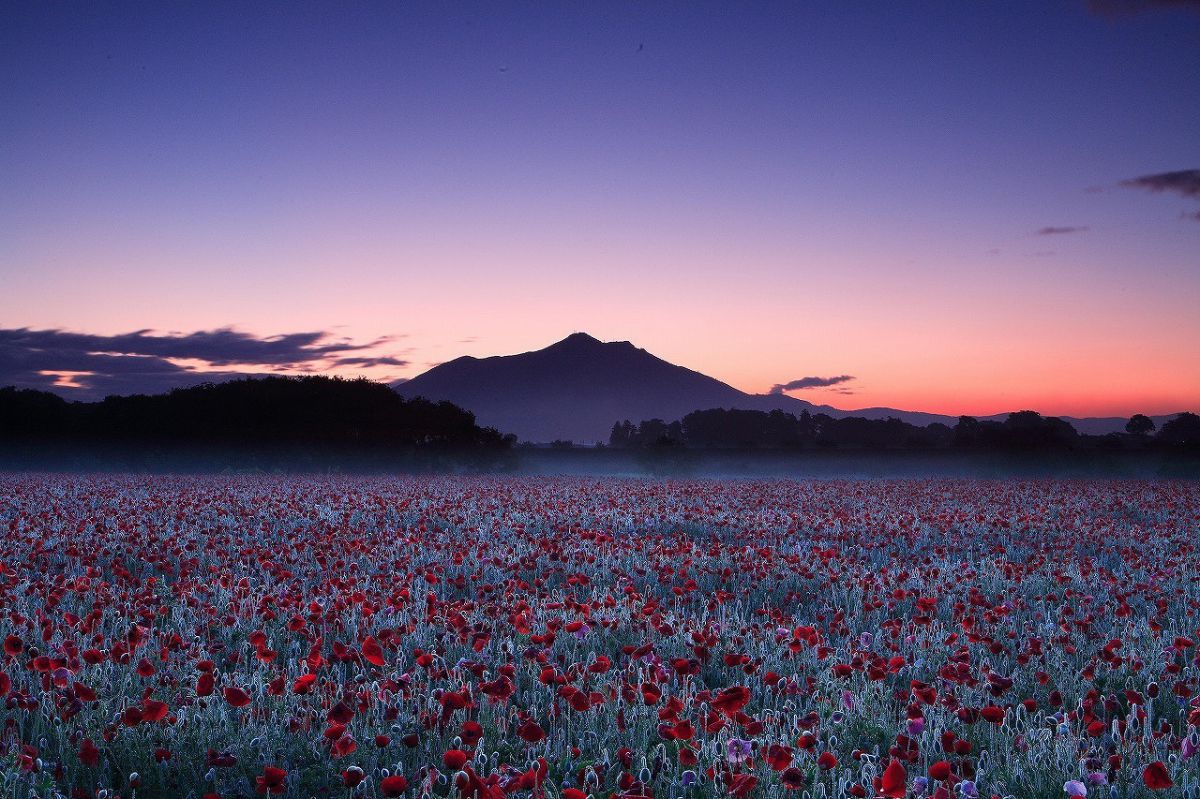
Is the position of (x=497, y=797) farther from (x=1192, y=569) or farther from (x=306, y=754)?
(x=1192, y=569)

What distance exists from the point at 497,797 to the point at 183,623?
518 centimetres

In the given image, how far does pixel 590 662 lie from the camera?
16.8 feet

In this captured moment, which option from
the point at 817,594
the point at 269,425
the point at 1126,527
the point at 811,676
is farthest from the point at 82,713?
the point at 269,425

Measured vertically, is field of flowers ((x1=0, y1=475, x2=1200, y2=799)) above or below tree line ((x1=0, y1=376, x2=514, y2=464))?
below

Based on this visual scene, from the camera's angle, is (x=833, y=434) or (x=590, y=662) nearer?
(x=590, y=662)

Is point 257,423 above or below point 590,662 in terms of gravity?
above

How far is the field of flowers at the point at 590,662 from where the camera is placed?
371 centimetres

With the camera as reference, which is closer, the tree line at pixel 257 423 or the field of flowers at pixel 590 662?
the field of flowers at pixel 590 662

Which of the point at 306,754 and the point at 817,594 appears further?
the point at 817,594

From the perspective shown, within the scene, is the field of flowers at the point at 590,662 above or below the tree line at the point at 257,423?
below

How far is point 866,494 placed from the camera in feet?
69.7

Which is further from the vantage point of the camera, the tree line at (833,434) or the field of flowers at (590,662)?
the tree line at (833,434)

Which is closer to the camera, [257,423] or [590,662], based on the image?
[590,662]

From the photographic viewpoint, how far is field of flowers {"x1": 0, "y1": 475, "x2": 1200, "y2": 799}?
3.71 m
